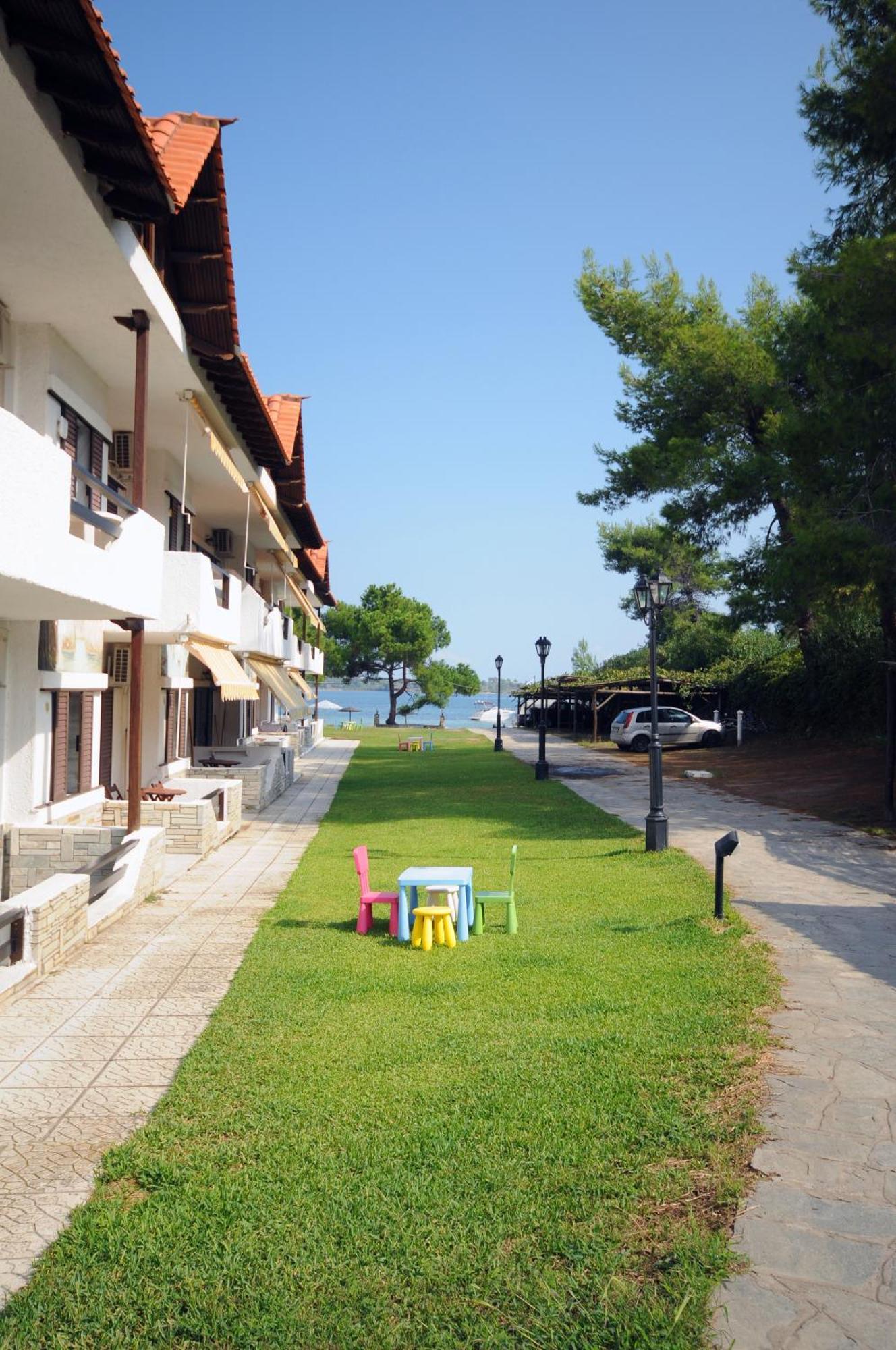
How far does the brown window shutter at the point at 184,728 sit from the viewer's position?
19438 millimetres

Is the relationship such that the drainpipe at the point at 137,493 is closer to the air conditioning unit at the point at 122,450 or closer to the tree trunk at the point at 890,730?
the air conditioning unit at the point at 122,450

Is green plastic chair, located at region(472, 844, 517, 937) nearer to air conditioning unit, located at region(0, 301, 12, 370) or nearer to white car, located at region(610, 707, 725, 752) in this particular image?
air conditioning unit, located at region(0, 301, 12, 370)

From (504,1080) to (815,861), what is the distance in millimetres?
8999

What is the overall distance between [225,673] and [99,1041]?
381 inches

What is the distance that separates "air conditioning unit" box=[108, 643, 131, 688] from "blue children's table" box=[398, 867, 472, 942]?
7289 mm

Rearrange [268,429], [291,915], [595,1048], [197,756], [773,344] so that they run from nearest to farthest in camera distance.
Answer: [595,1048], [291,915], [268,429], [197,756], [773,344]

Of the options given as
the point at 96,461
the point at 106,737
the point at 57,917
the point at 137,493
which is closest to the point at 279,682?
the point at 106,737

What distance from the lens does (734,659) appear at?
43.2m

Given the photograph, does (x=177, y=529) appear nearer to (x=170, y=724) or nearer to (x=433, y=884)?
(x=170, y=724)

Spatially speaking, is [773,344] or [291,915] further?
[773,344]

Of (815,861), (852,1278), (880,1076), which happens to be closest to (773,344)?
(815,861)

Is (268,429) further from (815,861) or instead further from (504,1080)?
(504,1080)

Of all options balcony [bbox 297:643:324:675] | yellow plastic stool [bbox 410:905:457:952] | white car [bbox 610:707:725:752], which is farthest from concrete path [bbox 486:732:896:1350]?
white car [bbox 610:707:725:752]

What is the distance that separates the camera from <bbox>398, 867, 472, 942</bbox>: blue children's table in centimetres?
905
